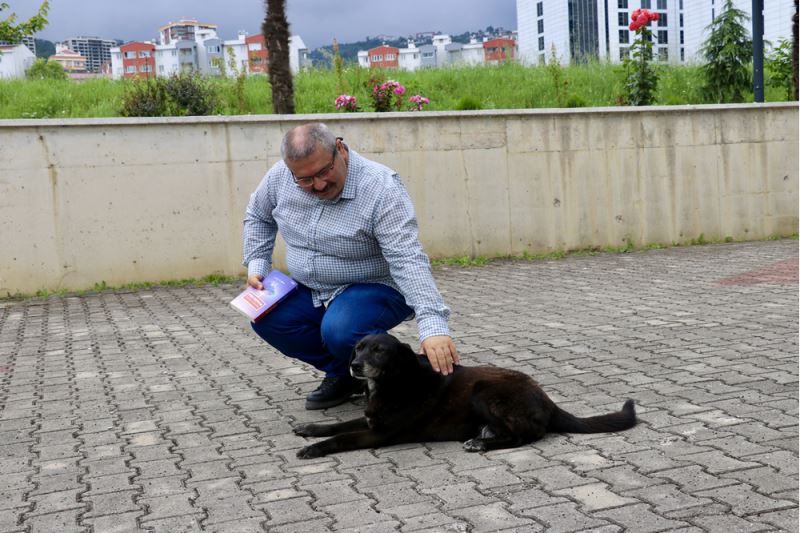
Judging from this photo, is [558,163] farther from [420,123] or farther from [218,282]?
[218,282]

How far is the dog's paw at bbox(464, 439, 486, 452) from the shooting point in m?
4.49

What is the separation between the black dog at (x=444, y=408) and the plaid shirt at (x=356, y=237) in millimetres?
208

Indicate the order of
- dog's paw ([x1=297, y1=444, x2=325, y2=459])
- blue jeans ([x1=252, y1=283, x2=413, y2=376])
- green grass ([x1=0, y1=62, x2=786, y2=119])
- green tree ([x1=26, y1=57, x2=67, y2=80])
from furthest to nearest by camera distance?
green tree ([x1=26, y1=57, x2=67, y2=80]) < green grass ([x1=0, y1=62, x2=786, y2=119]) < blue jeans ([x1=252, y1=283, x2=413, y2=376]) < dog's paw ([x1=297, y1=444, x2=325, y2=459])

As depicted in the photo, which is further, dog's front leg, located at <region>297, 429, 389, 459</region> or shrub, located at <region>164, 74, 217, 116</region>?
shrub, located at <region>164, 74, 217, 116</region>

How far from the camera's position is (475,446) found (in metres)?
4.51

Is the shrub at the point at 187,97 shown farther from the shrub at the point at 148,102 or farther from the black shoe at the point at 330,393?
the black shoe at the point at 330,393

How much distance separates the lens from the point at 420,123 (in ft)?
42.5

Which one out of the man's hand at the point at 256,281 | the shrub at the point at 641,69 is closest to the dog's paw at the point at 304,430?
the man's hand at the point at 256,281

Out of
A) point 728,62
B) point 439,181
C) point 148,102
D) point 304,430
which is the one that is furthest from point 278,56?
point 304,430

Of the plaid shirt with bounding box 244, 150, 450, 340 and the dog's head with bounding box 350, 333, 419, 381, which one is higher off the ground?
the plaid shirt with bounding box 244, 150, 450, 340

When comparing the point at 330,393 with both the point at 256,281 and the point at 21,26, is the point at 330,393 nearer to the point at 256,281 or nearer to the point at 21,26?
the point at 256,281

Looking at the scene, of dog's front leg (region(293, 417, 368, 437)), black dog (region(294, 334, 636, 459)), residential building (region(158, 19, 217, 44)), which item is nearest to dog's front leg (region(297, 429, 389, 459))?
black dog (region(294, 334, 636, 459))

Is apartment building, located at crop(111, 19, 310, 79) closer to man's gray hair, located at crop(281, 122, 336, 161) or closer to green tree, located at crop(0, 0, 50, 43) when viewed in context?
green tree, located at crop(0, 0, 50, 43)

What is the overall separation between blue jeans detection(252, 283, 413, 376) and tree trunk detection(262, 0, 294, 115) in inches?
397
